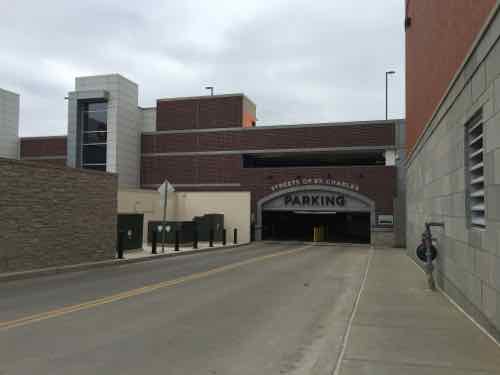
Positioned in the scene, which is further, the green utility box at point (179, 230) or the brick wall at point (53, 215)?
the green utility box at point (179, 230)

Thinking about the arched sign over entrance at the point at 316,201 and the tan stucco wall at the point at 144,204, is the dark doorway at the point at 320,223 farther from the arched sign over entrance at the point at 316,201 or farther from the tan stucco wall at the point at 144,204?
the tan stucco wall at the point at 144,204

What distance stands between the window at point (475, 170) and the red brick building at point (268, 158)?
25.0 m

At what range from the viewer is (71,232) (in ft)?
52.9

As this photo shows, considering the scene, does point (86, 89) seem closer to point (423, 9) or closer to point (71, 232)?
point (71, 232)

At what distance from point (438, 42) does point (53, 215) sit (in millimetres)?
11863

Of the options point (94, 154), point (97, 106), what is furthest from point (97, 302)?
point (97, 106)

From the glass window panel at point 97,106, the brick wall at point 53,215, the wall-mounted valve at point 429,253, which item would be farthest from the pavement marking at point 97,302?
the glass window panel at point 97,106

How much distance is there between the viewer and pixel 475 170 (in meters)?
8.34

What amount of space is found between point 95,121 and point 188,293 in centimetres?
3363

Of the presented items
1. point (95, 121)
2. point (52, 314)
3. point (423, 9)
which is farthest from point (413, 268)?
point (95, 121)

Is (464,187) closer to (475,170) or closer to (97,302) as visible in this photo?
(475,170)

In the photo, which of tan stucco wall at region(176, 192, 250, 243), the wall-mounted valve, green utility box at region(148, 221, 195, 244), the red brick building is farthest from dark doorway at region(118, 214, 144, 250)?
the red brick building

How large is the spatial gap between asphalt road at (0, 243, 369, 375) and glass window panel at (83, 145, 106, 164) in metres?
28.5

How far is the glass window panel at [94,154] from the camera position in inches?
1624
